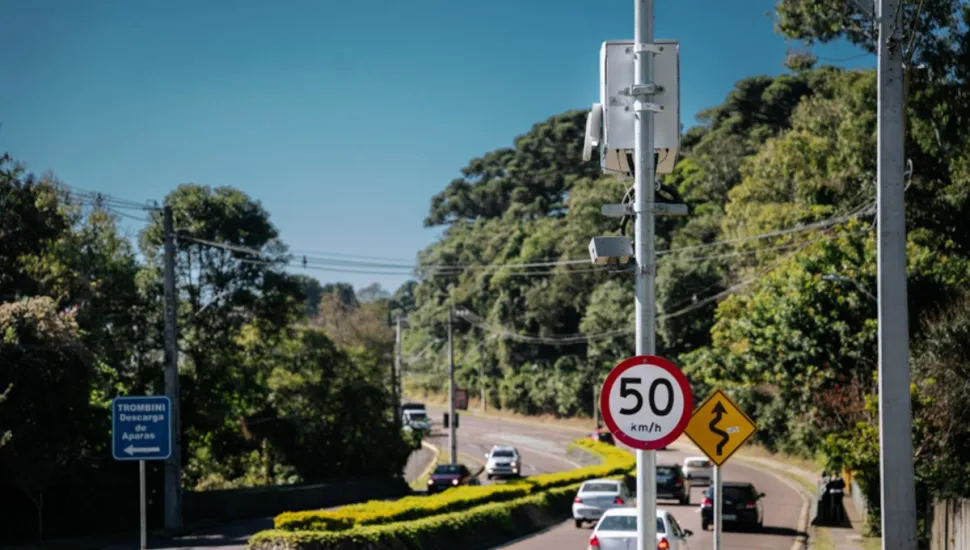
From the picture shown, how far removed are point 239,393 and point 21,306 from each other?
16262 millimetres

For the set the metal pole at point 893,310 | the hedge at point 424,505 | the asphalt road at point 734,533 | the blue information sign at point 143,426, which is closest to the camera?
the metal pole at point 893,310

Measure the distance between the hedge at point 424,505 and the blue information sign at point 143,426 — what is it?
7.75 meters

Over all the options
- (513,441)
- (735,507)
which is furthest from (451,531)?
(513,441)

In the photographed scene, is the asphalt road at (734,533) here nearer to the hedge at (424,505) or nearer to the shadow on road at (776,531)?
the shadow on road at (776,531)

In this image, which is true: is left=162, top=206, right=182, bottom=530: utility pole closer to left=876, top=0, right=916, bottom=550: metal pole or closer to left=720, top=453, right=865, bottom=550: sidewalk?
left=720, top=453, right=865, bottom=550: sidewalk

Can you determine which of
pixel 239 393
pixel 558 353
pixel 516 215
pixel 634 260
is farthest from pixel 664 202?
pixel 516 215

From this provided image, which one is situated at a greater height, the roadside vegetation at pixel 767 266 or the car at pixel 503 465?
the roadside vegetation at pixel 767 266

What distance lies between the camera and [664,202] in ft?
33.2

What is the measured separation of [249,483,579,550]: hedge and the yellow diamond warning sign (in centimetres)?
1047

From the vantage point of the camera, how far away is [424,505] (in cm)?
2889

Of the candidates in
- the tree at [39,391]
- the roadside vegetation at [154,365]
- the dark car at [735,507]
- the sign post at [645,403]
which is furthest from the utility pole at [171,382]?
the sign post at [645,403]

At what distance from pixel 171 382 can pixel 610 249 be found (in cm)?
3027

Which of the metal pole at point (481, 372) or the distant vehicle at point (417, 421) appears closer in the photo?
the distant vehicle at point (417, 421)

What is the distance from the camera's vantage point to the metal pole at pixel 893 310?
12625 mm
